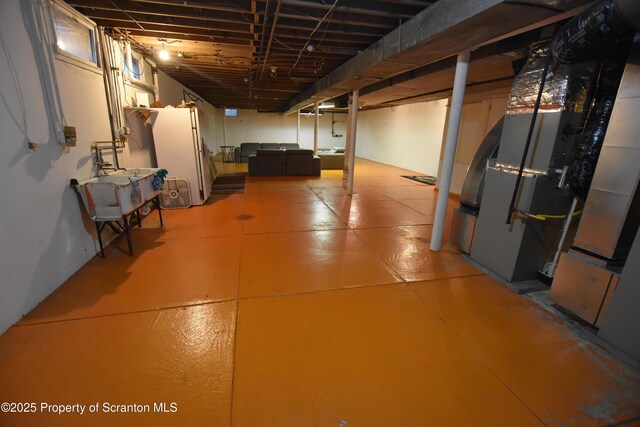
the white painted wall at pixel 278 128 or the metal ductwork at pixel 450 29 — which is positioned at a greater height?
the metal ductwork at pixel 450 29

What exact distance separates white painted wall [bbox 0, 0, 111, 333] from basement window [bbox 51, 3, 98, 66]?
229 millimetres

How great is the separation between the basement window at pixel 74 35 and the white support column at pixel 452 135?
12.7ft

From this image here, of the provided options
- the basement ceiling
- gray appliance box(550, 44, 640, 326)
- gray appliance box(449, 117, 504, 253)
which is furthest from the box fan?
gray appliance box(550, 44, 640, 326)

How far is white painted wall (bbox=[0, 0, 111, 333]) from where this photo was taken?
1.98 metres

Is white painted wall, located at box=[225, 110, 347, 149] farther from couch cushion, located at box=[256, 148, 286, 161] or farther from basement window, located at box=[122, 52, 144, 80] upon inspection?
basement window, located at box=[122, 52, 144, 80]

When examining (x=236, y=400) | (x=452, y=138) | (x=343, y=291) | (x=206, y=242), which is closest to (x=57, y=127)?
(x=206, y=242)

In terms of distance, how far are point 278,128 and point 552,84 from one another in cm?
1463

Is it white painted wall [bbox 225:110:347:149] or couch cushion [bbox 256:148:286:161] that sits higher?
white painted wall [bbox 225:110:347:149]

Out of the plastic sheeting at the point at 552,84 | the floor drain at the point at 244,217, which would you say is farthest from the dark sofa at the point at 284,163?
the plastic sheeting at the point at 552,84

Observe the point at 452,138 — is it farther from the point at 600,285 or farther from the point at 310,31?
the point at 310,31

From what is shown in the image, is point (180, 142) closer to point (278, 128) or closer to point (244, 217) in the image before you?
point (244, 217)

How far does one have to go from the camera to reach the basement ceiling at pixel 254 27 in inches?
115

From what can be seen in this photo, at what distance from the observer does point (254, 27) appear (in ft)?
11.9

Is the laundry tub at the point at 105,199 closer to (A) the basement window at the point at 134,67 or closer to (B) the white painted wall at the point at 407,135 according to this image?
(A) the basement window at the point at 134,67
